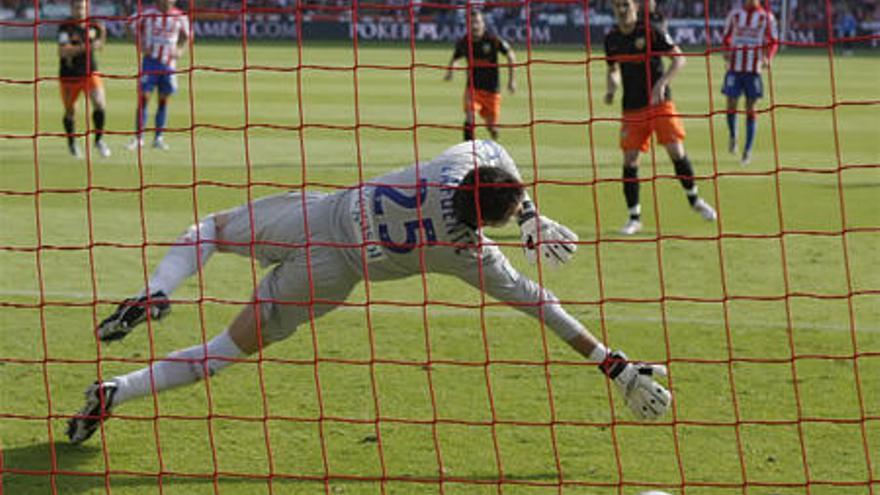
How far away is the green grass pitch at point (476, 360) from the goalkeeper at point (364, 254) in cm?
18

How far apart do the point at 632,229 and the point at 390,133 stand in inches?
313

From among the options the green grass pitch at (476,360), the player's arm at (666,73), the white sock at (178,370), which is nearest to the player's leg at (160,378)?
the white sock at (178,370)

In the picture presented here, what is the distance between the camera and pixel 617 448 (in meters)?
5.93

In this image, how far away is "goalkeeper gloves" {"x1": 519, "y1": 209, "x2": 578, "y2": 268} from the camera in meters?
5.89

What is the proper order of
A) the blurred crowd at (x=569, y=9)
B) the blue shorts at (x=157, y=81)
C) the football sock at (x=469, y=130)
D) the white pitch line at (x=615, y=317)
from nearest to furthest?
the football sock at (x=469, y=130)
the white pitch line at (x=615, y=317)
the blue shorts at (x=157, y=81)
the blurred crowd at (x=569, y=9)

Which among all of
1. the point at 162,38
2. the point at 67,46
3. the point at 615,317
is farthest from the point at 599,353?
the point at 162,38

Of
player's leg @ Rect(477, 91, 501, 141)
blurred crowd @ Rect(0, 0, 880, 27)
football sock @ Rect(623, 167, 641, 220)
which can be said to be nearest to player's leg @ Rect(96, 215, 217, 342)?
football sock @ Rect(623, 167, 641, 220)

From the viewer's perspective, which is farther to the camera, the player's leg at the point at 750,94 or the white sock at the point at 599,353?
the player's leg at the point at 750,94

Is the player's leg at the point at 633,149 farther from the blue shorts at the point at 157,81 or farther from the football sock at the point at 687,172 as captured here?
the blue shorts at the point at 157,81

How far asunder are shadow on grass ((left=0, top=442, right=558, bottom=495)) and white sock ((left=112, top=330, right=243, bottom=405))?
0.35 metres

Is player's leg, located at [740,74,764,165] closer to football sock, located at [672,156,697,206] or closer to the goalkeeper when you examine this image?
football sock, located at [672,156,697,206]

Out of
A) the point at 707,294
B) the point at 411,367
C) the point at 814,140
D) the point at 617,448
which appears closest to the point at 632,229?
the point at 707,294

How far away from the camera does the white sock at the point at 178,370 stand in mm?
6012

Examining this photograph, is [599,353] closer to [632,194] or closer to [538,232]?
[538,232]
